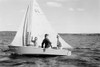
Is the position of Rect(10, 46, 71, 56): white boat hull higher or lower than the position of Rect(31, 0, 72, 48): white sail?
lower

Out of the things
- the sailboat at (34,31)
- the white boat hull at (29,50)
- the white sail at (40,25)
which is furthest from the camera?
the white sail at (40,25)

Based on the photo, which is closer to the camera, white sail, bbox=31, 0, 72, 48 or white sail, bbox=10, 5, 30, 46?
white sail, bbox=10, 5, 30, 46

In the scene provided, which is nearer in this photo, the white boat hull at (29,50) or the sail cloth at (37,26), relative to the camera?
the white boat hull at (29,50)

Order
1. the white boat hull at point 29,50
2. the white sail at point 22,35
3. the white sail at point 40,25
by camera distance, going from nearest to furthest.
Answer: the white boat hull at point 29,50 < the white sail at point 22,35 < the white sail at point 40,25

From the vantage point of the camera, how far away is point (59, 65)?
1638 cm

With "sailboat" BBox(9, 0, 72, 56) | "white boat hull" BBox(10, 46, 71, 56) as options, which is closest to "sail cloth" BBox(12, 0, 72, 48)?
"sailboat" BBox(9, 0, 72, 56)

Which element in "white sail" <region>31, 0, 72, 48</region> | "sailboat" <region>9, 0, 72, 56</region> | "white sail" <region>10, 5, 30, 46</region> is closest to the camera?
"sailboat" <region>9, 0, 72, 56</region>

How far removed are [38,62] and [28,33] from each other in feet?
12.4

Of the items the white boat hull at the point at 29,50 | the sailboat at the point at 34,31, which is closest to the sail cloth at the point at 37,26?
the sailboat at the point at 34,31

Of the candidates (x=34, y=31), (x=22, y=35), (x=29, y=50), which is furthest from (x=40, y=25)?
(x=29, y=50)

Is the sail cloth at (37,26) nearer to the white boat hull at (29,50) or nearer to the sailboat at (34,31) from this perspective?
the sailboat at (34,31)

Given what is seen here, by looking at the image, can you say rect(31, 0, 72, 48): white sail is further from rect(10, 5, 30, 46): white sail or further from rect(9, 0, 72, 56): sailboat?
rect(10, 5, 30, 46): white sail

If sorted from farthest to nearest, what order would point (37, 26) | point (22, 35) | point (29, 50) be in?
point (37, 26) < point (22, 35) < point (29, 50)

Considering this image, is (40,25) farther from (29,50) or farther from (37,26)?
(29,50)
